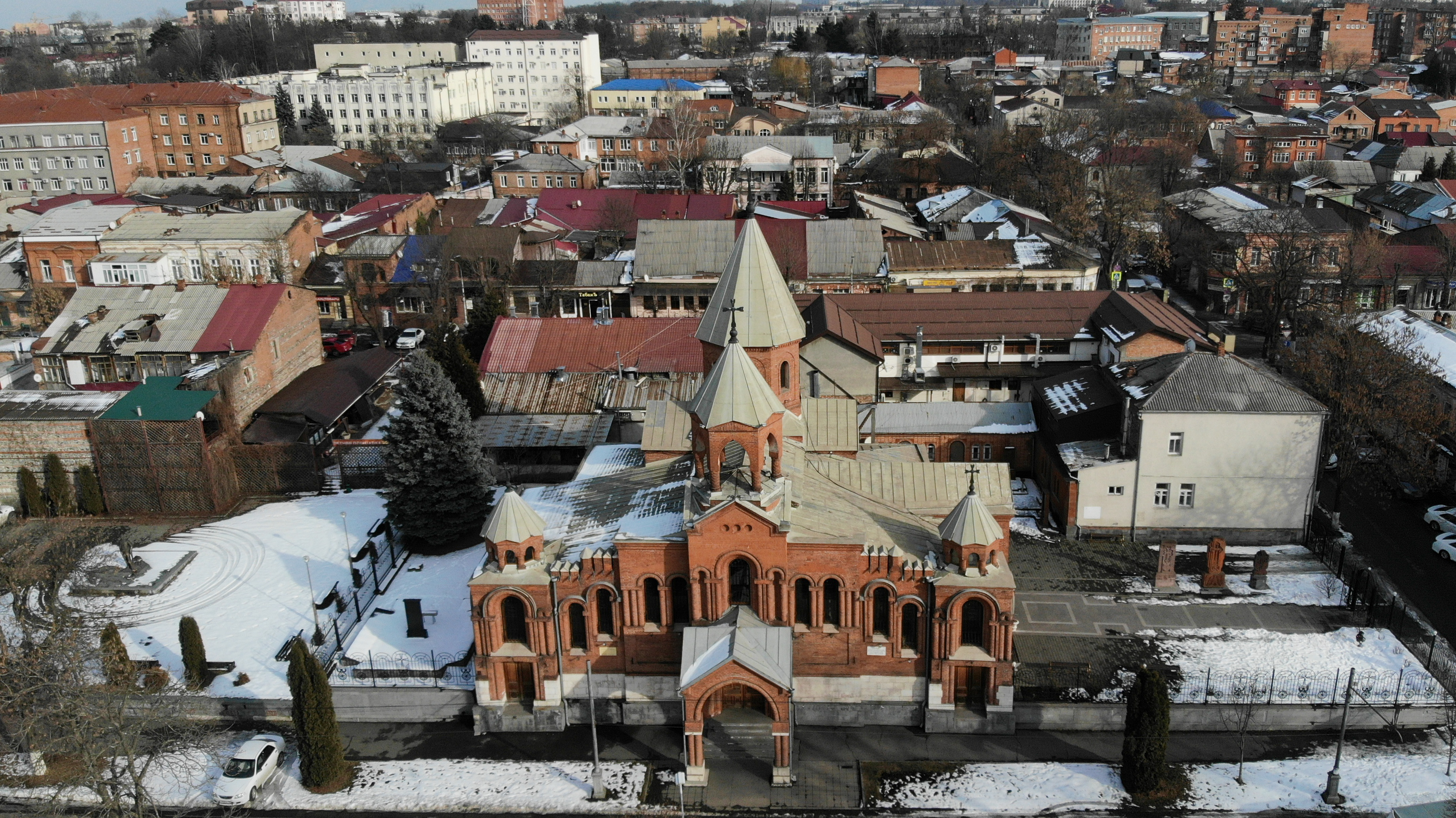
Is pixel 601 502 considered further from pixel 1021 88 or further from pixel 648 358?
pixel 1021 88

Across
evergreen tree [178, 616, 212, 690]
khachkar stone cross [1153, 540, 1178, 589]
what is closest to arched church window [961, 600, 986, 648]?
khachkar stone cross [1153, 540, 1178, 589]

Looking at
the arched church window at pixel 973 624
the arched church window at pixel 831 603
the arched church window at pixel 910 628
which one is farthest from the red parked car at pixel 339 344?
the arched church window at pixel 973 624

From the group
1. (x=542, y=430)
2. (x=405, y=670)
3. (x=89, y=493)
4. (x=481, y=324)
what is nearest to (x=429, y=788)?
(x=405, y=670)

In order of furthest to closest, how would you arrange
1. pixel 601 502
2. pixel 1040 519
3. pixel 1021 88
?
pixel 1021 88
pixel 1040 519
pixel 601 502

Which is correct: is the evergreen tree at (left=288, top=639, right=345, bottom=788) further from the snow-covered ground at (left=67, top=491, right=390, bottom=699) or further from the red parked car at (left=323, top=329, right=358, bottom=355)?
the red parked car at (left=323, top=329, right=358, bottom=355)

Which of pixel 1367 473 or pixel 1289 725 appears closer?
pixel 1289 725

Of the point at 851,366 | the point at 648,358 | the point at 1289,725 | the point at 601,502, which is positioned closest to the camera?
the point at 1289,725

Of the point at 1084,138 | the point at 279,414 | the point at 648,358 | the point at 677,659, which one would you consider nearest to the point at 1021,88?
the point at 1084,138
